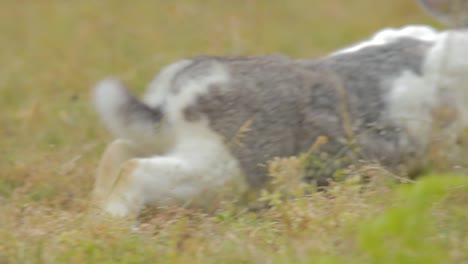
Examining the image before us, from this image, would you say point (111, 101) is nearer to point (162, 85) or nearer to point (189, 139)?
point (162, 85)

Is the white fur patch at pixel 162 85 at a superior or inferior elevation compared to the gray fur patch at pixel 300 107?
superior

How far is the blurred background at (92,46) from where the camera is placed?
14.1 feet

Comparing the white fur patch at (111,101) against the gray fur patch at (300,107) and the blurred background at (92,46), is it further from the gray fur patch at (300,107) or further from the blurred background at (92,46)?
the blurred background at (92,46)

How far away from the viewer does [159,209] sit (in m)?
3.45

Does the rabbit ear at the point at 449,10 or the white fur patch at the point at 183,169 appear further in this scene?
the rabbit ear at the point at 449,10

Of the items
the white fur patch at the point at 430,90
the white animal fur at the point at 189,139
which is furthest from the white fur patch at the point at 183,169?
the white fur patch at the point at 430,90

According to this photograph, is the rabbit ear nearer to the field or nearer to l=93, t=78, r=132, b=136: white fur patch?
the field

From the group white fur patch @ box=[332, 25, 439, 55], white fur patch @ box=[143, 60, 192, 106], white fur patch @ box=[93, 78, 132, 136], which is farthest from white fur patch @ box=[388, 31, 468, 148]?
white fur patch @ box=[93, 78, 132, 136]

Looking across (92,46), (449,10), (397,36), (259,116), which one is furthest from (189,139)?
(92,46)

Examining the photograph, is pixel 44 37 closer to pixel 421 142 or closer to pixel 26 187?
pixel 26 187

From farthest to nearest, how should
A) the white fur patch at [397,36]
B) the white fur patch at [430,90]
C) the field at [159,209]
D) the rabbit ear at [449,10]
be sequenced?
1. the white fur patch at [397,36]
2. the rabbit ear at [449,10]
3. the white fur patch at [430,90]
4. the field at [159,209]

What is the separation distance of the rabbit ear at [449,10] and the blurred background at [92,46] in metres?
1.41

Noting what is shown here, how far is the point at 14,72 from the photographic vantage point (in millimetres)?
6191

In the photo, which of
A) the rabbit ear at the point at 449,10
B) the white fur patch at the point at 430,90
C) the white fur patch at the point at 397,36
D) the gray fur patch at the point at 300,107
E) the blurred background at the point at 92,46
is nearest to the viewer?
the gray fur patch at the point at 300,107
